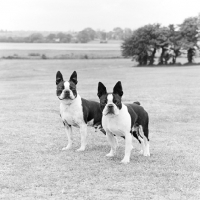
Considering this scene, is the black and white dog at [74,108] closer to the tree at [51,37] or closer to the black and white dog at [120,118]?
the black and white dog at [120,118]

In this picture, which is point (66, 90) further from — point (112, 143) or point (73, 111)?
point (112, 143)

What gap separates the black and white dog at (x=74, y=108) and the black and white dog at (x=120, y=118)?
0.91 m

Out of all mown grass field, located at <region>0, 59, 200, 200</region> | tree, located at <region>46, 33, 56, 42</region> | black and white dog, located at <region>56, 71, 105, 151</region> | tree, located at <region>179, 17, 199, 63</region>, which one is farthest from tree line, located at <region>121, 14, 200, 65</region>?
black and white dog, located at <region>56, 71, 105, 151</region>

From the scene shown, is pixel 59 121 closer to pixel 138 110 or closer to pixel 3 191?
pixel 138 110

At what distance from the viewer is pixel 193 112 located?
1673cm

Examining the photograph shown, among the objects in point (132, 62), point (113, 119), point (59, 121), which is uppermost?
point (113, 119)

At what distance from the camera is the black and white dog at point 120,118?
26.5ft

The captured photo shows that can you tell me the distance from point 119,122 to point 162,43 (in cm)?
7034

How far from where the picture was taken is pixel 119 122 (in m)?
8.30

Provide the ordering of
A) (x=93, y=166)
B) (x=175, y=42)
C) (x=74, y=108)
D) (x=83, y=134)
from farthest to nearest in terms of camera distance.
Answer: (x=175, y=42) < (x=83, y=134) < (x=74, y=108) < (x=93, y=166)

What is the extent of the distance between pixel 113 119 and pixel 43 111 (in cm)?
938

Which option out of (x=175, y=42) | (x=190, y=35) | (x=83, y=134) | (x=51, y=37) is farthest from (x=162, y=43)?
(x=83, y=134)

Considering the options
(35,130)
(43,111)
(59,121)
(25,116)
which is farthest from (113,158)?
(43,111)

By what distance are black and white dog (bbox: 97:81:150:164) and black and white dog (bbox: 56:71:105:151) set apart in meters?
0.91
